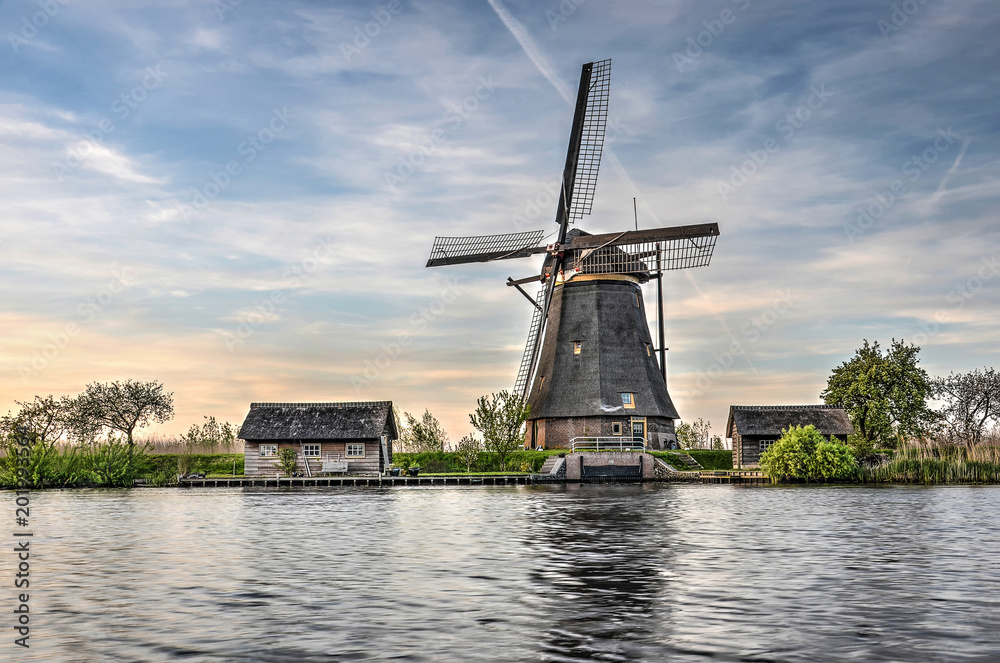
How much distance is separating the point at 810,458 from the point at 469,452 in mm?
16989

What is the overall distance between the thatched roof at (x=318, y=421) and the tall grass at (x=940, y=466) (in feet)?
77.6

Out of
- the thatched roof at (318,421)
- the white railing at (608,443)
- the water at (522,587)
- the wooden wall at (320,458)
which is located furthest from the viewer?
the wooden wall at (320,458)

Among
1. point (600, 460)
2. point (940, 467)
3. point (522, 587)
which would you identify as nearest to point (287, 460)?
point (600, 460)

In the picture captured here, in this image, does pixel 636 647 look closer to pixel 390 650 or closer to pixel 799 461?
pixel 390 650

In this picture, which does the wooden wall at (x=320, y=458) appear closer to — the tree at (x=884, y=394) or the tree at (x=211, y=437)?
the tree at (x=211, y=437)

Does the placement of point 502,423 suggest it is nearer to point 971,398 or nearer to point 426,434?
point 426,434

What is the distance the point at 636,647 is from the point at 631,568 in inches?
190

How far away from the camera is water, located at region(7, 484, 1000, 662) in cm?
782

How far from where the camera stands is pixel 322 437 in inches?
1757

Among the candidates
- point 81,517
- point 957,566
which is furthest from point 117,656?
point 81,517

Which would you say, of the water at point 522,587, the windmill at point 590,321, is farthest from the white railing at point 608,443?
the water at point 522,587

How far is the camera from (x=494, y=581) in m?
11.6

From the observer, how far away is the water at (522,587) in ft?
25.6

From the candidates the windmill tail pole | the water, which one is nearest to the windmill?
the windmill tail pole
